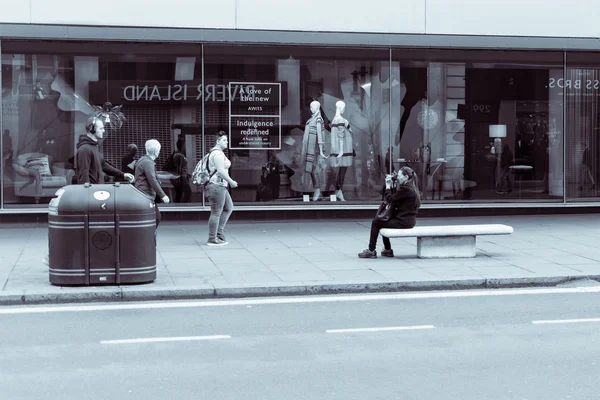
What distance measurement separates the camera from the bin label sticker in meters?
10.1

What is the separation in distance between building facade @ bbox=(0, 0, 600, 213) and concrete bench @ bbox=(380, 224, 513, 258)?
512 cm

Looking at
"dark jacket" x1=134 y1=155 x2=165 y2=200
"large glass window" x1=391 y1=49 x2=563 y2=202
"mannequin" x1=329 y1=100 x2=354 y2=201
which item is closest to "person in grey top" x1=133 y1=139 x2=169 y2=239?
"dark jacket" x1=134 y1=155 x2=165 y2=200

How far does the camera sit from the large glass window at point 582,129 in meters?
18.4

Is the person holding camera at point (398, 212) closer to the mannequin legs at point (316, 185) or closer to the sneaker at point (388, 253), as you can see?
the sneaker at point (388, 253)

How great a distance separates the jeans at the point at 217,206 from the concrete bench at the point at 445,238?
268cm

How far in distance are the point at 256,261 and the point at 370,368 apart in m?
5.73

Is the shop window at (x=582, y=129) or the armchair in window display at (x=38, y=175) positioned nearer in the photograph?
the armchair in window display at (x=38, y=175)

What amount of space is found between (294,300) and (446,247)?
3.44 meters

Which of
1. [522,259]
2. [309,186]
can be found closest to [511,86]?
[309,186]

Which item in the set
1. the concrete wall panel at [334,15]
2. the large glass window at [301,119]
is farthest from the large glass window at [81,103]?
the concrete wall panel at [334,15]

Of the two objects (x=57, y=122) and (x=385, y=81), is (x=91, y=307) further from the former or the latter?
(x=385, y=81)

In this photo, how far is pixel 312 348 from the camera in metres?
7.34

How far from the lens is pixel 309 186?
57.6 ft

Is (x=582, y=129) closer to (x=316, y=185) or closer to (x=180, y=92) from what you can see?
(x=316, y=185)
